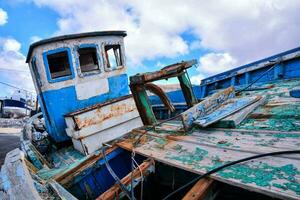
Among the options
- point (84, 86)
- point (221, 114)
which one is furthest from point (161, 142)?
point (84, 86)

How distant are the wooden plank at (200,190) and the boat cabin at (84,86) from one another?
11.1ft

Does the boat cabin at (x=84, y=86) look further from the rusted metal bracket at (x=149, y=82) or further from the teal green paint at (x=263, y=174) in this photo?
the teal green paint at (x=263, y=174)

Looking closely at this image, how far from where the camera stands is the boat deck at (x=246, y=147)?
4.28 ft

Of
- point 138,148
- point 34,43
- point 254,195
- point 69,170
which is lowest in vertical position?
point 254,195

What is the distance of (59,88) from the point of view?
17.4 ft

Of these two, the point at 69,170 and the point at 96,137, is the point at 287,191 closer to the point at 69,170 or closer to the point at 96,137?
the point at 69,170

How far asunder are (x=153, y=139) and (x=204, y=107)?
0.94 meters

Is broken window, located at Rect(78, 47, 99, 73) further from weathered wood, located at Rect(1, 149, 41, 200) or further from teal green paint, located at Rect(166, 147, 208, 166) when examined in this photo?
teal green paint, located at Rect(166, 147, 208, 166)

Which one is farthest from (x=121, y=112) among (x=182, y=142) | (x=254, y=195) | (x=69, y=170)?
(x=254, y=195)

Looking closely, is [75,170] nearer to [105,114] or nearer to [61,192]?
[61,192]

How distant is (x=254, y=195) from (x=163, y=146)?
101 centimetres

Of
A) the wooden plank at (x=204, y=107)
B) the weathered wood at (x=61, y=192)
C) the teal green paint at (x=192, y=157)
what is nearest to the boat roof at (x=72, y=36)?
the wooden plank at (x=204, y=107)

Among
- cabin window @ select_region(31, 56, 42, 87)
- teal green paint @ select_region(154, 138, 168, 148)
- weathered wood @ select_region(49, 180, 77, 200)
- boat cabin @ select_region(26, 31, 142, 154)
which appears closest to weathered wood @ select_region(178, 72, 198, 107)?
teal green paint @ select_region(154, 138, 168, 148)

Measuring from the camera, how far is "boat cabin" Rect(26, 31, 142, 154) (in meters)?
4.68
